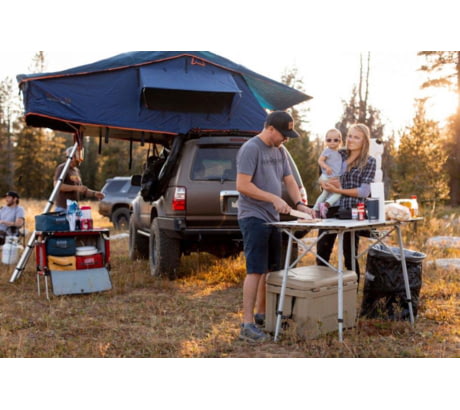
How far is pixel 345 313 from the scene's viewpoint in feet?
14.8

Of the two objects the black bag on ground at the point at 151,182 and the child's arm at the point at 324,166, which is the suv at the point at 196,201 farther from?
the child's arm at the point at 324,166

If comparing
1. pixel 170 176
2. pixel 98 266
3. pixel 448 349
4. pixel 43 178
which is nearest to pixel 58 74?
pixel 170 176

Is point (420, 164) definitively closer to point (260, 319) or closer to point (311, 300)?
point (260, 319)

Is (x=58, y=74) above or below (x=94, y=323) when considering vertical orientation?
above

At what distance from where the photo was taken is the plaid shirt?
509 centimetres

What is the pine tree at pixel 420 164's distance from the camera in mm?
15742

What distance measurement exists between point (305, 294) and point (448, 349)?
116 centimetres

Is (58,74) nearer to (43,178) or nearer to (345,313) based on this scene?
(345,313)

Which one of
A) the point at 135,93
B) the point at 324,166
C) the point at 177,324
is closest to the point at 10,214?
the point at 135,93

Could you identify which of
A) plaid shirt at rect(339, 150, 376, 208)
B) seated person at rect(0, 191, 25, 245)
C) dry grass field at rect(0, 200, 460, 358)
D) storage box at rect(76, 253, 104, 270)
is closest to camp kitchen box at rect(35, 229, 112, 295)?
storage box at rect(76, 253, 104, 270)

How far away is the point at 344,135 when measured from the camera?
74.8ft

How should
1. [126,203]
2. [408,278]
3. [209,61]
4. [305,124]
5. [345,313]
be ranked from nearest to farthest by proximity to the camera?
[345,313]
[408,278]
[209,61]
[126,203]
[305,124]

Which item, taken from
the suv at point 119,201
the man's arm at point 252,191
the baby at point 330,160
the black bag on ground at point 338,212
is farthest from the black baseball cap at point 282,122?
the suv at point 119,201

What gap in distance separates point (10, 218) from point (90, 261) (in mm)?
2783
